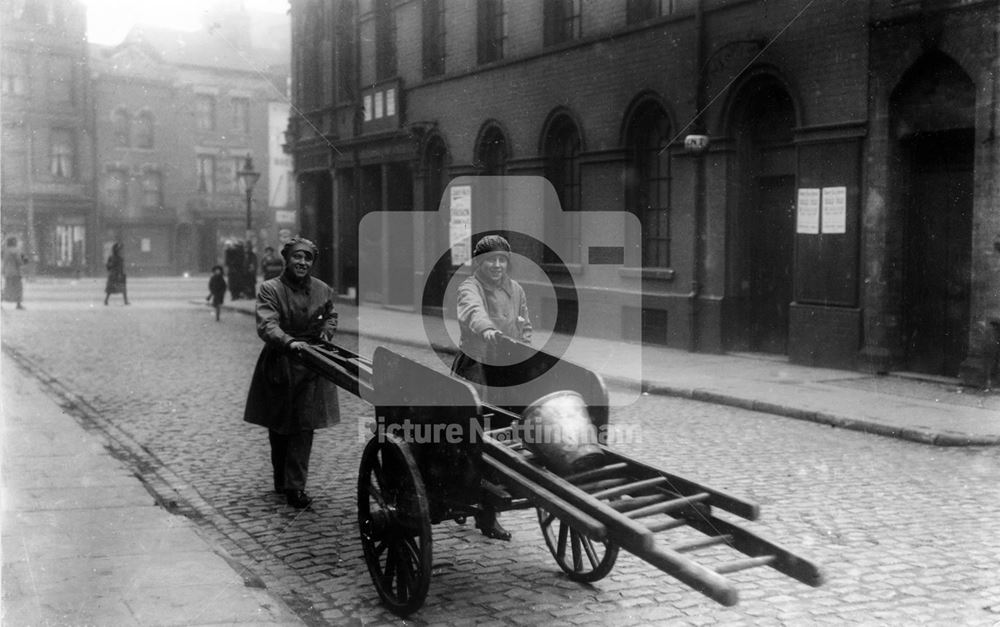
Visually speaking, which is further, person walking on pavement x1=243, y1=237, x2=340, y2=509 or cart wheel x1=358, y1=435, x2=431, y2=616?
person walking on pavement x1=243, y1=237, x2=340, y2=509

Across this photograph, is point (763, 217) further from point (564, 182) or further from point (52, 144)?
point (52, 144)

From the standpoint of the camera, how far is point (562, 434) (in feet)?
14.5

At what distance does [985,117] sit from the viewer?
11.3 m

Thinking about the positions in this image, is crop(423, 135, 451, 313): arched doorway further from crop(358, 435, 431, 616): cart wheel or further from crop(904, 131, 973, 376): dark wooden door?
crop(358, 435, 431, 616): cart wheel

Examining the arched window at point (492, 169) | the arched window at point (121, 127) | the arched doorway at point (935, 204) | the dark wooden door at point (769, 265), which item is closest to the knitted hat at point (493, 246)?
the arched doorway at point (935, 204)

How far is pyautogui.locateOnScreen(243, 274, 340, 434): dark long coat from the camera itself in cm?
674

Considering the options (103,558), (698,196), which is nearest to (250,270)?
(698,196)

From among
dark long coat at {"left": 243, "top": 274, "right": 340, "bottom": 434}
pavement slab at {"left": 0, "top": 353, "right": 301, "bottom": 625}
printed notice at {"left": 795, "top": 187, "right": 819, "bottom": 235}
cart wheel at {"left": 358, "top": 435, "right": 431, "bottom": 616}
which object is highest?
printed notice at {"left": 795, "top": 187, "right": 819, "bottom": 235}

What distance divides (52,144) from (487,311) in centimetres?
4944

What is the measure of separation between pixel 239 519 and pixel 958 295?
9.23 meters

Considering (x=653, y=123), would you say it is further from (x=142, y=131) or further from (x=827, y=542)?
(x=142, y=131)

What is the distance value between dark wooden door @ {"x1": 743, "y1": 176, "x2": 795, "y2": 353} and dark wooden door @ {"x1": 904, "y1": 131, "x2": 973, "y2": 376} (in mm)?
2175

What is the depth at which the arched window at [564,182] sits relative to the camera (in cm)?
1834

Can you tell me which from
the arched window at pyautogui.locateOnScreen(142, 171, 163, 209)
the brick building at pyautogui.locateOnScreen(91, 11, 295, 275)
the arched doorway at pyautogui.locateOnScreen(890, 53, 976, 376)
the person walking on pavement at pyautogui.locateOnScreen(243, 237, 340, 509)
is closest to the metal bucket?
the person walking on pavement at pyautogui.locateOnScreen(243, 237, 340, 509)
